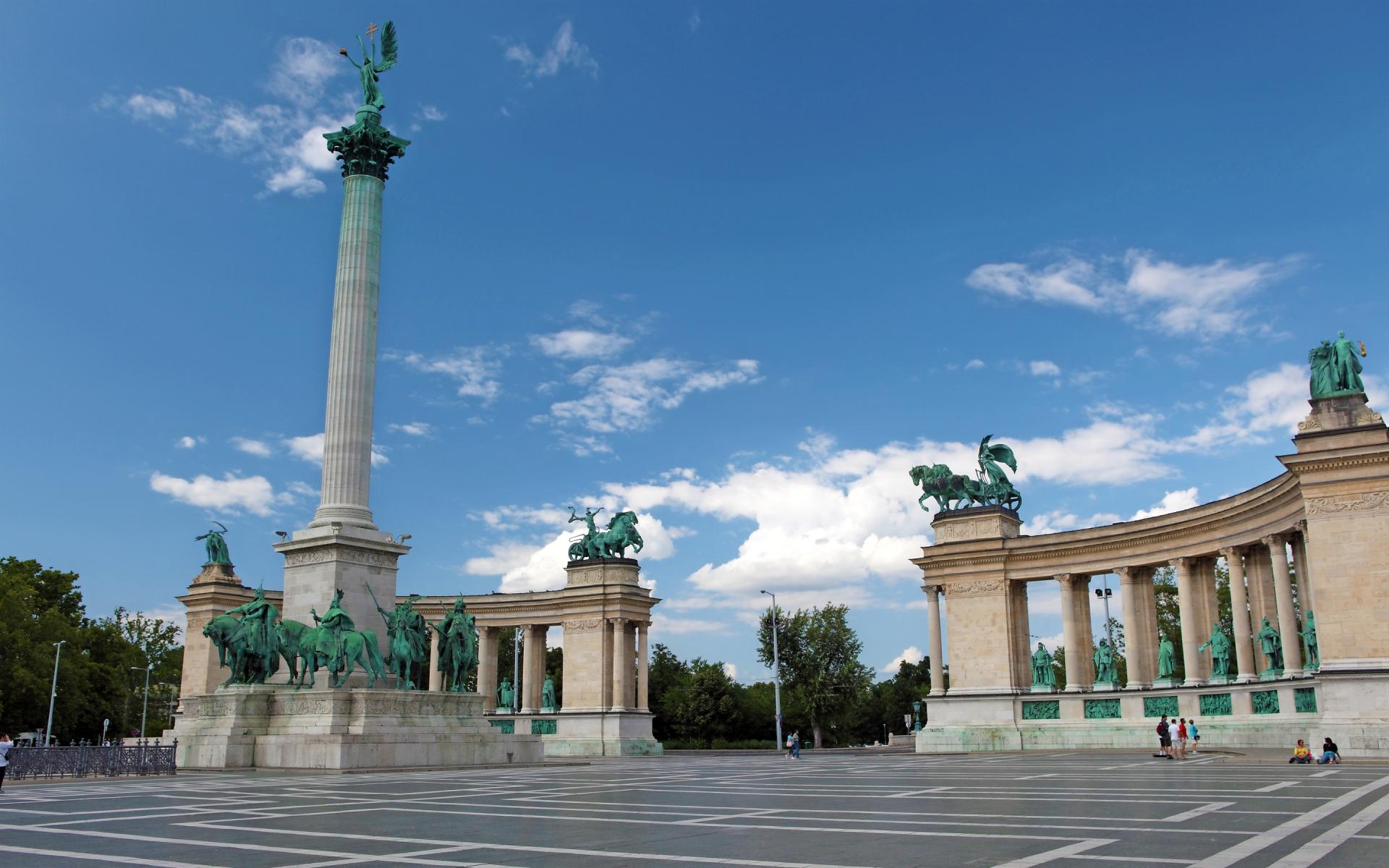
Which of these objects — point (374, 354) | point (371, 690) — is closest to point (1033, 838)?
point (371, 690)

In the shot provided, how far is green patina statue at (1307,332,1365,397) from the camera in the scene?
4078 centimetres

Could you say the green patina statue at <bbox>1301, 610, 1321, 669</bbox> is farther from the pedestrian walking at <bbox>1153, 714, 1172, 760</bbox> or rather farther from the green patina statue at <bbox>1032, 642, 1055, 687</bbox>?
the green patina statue at <bbox>1032, 642, 1055, 687</bbox>

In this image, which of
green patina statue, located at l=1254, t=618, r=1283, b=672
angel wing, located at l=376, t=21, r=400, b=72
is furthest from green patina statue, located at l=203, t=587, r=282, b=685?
green patina statue, located at l=1254, t=618, r=1283, b=672

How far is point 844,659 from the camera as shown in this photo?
9075 cm

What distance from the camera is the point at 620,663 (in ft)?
225

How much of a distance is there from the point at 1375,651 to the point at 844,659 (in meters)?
54.9

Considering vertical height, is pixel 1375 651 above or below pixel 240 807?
above

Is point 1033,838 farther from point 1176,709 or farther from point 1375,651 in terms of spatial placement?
point 1176,709

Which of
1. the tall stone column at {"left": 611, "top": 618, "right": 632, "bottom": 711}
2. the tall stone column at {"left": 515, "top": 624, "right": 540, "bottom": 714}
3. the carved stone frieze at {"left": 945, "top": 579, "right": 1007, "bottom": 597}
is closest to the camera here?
the carved stone frieze at {"left": 945, "top": 579, "right": 1007, "bottom": 597}

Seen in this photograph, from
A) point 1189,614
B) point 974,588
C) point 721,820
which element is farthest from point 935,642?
point 721,820

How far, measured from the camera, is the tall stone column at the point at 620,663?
6775 centimetres

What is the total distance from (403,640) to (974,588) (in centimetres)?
3365

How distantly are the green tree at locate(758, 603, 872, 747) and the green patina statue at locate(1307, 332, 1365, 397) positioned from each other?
5371 cm

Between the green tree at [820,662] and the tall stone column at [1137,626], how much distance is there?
34.6 meters
